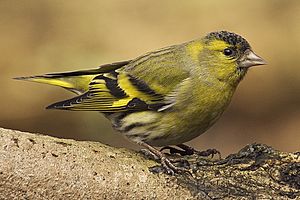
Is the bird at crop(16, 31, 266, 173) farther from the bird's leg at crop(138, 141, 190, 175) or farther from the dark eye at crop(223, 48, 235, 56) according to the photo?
the bird's leg at crop(138, 141, 190, 175)

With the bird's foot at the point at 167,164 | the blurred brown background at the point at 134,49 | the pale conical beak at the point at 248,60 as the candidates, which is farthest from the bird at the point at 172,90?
the blurred brown background at the point at 134,49

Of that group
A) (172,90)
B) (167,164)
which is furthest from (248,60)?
(167,164)

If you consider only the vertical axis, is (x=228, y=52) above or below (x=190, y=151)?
above

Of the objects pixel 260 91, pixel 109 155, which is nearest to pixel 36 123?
pixel 260 91

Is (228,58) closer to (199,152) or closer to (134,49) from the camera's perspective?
(199,152)

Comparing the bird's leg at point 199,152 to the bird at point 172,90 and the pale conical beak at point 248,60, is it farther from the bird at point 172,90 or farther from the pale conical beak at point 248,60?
the pale conical beak at point 248,60

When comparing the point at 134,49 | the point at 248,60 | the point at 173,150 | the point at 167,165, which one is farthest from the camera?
the point at 134,49

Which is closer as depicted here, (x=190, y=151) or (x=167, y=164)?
(x=167, y=164)

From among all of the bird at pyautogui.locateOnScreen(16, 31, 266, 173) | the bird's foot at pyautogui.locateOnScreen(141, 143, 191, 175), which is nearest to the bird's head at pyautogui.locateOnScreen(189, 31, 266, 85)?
the bird at pyautogui.locateOnScreen(16, 31, 266, 173)
